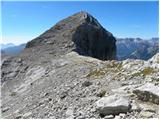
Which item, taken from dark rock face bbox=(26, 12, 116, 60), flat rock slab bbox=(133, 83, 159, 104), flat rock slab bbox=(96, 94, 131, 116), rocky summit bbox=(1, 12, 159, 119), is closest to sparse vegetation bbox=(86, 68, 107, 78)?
rocky summit bbox=(1, 12, 159, 119)

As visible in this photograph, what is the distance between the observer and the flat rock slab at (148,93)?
69.7 feet

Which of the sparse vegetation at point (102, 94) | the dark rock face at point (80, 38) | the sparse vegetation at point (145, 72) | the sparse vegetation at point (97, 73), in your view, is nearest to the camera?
the sparse vegetation at point (102, 94)

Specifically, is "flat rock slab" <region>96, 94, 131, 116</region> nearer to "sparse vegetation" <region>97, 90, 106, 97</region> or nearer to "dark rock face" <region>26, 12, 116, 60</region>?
"sparse vegetation" <region>97, 90, 106, 97</region>

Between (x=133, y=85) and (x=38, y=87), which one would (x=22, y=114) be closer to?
(x=133, y=85)

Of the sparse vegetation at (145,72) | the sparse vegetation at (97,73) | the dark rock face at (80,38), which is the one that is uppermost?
the dark rock face at (80,38)

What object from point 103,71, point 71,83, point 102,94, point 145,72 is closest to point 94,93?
point 102,94

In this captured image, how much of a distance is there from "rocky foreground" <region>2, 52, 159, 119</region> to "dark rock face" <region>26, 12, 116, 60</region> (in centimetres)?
1697

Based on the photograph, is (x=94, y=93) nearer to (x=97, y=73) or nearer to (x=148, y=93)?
(x=148, y=93)

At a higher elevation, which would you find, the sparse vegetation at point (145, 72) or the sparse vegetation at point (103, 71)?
the sparse vegetation at point (145, 72)

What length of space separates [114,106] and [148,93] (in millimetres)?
2386

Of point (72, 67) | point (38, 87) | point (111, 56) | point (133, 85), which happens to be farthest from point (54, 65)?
point (111, 56)

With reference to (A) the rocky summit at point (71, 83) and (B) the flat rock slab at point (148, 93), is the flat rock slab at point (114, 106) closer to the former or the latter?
(A) the rocky summit at point (71, 83)

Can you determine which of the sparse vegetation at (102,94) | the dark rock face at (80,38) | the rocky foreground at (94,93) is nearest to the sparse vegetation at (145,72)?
the rocky foreground at (94,93)

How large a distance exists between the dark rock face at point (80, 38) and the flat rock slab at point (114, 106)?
122 feet
